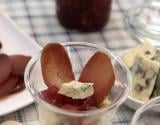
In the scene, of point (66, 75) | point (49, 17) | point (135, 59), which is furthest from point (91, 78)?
point (49, 17)

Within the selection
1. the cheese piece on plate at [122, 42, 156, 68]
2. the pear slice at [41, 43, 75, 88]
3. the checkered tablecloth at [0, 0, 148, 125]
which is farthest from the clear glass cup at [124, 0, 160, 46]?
the pear slice at [41, 43, 75, 88]

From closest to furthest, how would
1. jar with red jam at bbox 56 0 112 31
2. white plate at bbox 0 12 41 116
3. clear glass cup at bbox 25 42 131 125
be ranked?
clear glass cup at bbox 25 42 131 125
white plate at bbox 0 12 41 116
jar with red jam at bbox 56 0 112 31

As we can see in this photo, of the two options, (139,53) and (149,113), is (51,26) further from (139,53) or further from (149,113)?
(149,113)

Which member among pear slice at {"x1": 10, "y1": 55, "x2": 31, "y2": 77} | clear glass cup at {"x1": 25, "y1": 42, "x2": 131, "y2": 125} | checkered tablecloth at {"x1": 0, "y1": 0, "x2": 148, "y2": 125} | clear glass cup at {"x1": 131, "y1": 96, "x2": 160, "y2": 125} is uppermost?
clear glass cup at {"x1": 25, "y1": 42, "x2": 131, "y2": 125}

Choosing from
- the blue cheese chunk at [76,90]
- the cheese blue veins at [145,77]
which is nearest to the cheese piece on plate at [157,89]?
the cheese blue veins at [145,77]

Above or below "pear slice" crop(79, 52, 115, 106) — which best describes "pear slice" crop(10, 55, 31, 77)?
below

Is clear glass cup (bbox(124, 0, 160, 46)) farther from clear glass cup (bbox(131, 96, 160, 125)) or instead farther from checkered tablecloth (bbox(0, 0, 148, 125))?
clear glass cup (bbox(131, 96, 160, 125))

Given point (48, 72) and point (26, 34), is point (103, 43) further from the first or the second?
point (48, 72)
